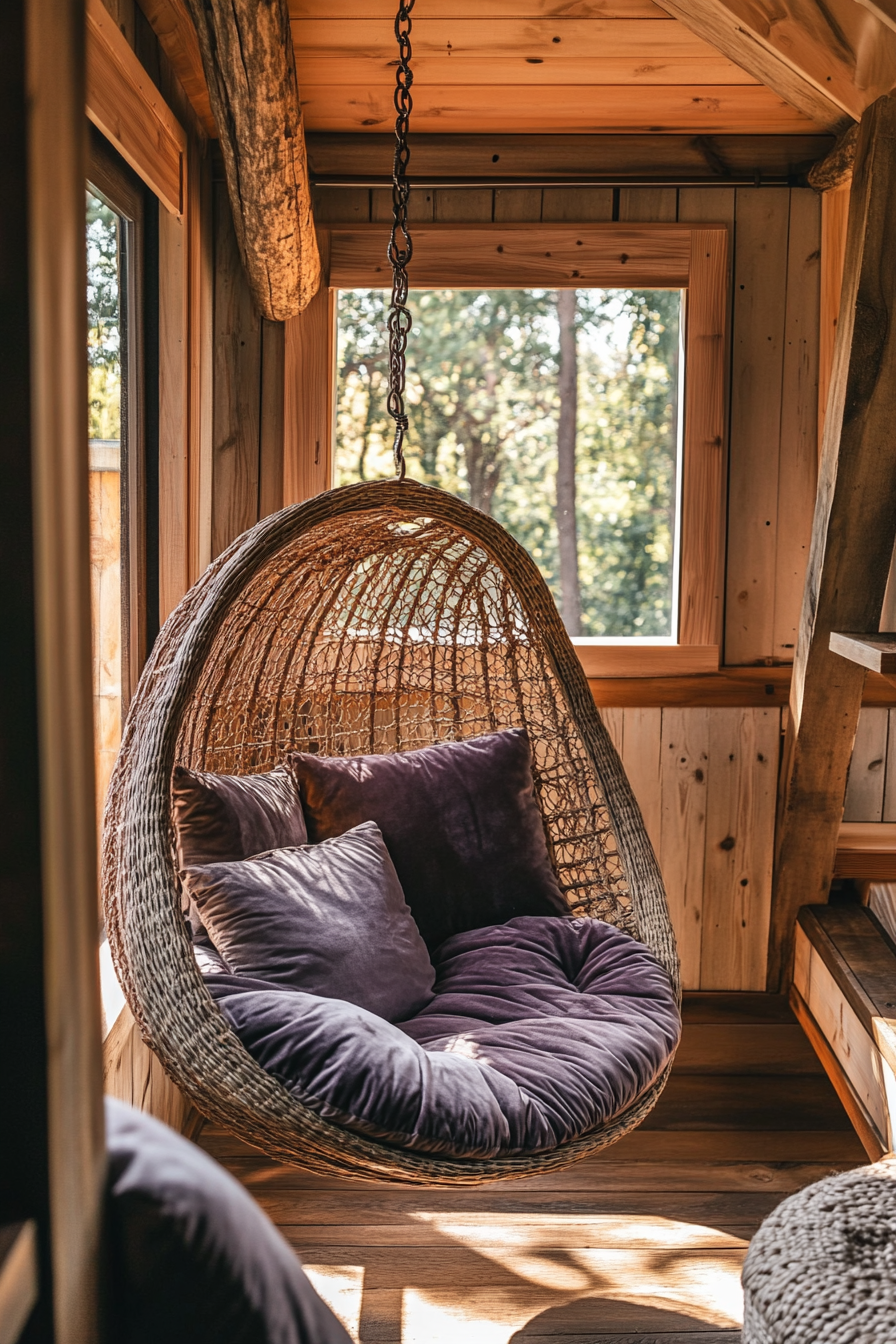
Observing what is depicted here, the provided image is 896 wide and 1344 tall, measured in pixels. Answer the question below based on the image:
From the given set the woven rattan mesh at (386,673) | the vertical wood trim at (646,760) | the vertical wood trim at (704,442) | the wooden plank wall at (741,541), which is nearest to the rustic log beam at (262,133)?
the wooden plank wall at (741,541)

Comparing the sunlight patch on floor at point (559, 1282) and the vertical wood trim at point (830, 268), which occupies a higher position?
the vertical wood trim at point (830, 268)

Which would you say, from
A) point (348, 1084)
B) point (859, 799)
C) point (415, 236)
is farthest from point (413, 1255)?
point (415, 236)

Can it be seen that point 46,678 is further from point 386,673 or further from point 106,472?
point 386,673

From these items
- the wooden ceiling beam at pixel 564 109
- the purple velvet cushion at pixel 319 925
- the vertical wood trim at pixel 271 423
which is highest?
the wooden ceiling beam at pixel 564 109

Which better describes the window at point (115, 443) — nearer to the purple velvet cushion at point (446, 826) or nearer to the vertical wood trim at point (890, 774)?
the purple velvet cushion at point (446, 826)

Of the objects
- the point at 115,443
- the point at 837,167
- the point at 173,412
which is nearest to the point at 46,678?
the point at 115,443

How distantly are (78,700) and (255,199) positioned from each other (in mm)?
1930

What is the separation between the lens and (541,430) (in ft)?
15.7

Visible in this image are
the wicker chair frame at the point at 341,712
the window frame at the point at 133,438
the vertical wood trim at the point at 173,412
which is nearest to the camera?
the wicker chair frame at the point at 341,712

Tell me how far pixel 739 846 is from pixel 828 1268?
1.76 meters

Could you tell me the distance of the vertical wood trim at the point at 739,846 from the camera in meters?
2.91

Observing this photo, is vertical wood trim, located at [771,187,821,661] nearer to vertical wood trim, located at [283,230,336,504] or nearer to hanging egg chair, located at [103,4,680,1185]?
hanging egg chair, located at [103,4,680,1185]

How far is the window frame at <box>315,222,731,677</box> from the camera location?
2.79 meters

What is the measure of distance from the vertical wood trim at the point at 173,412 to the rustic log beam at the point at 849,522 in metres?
1.41
